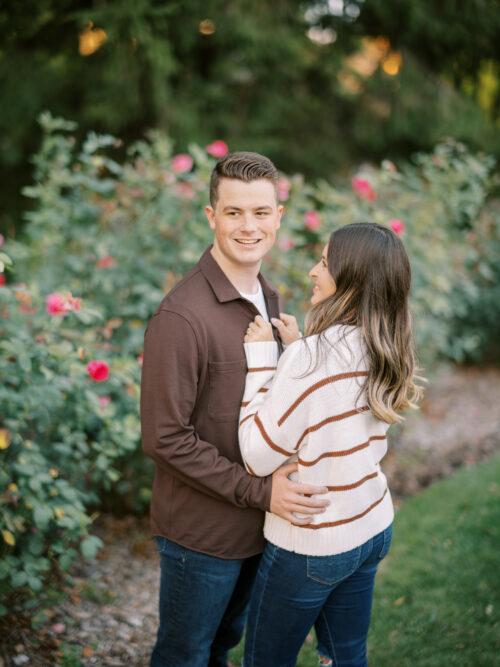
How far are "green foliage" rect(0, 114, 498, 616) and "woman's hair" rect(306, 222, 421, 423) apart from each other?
1055 mm

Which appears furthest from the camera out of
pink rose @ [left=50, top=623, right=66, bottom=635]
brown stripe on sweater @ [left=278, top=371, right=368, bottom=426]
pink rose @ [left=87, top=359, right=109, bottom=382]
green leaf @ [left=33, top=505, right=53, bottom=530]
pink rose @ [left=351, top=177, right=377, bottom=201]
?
pink rose @ [left=351, top=177, right=377, bottom=201]

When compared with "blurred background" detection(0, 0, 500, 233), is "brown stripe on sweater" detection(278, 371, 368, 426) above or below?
below

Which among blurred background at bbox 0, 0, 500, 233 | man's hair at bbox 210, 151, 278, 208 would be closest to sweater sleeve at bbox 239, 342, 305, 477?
man's hair at bbox 210, 151, 278, 208

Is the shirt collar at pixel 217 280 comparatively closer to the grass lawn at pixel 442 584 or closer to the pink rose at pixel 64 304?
the pink rose at pixel 64 304

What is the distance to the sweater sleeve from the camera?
163 cm

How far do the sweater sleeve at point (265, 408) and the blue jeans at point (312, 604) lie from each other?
280 mm

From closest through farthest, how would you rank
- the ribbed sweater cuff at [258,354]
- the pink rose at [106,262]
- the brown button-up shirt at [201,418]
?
the brown button-up shirt at [201,418], the ribbed sweater cuff at [258,354], the pink rose at [106,262]

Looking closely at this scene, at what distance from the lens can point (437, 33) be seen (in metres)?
8.05

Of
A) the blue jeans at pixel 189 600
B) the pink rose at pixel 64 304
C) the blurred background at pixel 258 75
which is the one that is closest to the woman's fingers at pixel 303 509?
the blue jeans at pixel 189 600

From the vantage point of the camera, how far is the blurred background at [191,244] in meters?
2.63

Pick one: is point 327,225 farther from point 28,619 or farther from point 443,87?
point 443,87

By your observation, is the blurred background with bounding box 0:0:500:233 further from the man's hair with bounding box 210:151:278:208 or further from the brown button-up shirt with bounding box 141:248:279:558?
the brown button-up shirt with bounding box 141:248:279:558

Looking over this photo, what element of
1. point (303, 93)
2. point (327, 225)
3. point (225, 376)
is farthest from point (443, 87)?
point (225, 376)

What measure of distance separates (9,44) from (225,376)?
7.37 m
